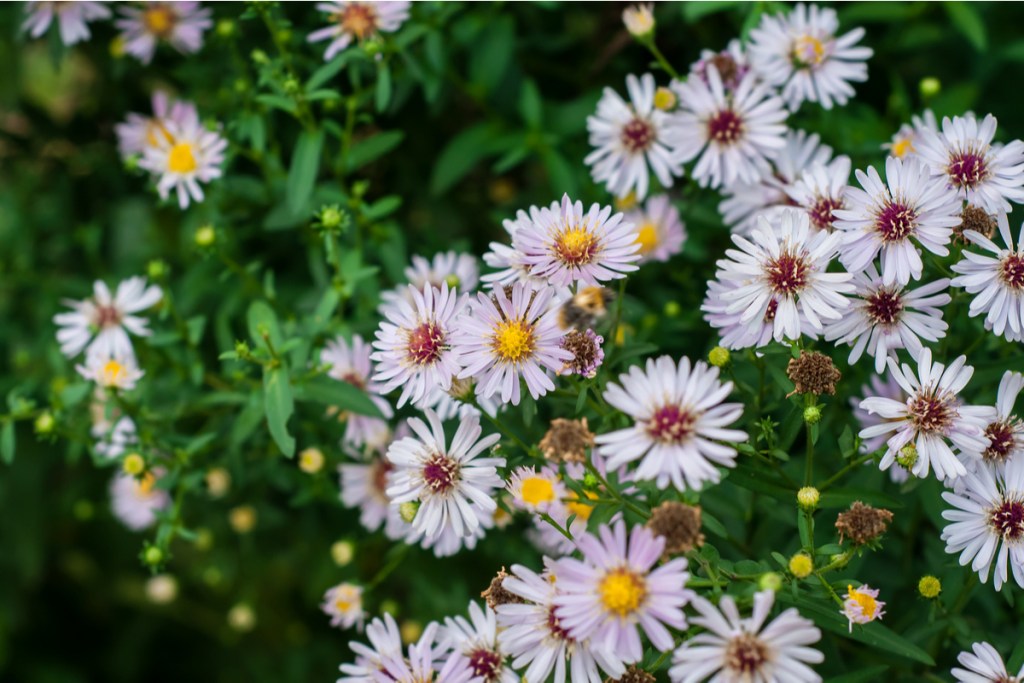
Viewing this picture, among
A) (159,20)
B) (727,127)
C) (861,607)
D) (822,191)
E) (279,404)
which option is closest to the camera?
(861,607)

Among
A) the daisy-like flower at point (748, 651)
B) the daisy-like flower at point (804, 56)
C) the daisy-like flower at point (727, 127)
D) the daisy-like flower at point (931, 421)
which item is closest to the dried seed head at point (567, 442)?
the daisy-like flower at point (748, 651)

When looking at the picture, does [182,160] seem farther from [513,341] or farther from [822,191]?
[822,191]

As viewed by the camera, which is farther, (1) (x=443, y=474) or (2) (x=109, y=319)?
(2) (x=109, y=319)

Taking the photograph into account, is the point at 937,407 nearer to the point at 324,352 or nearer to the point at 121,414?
the point at 324,352

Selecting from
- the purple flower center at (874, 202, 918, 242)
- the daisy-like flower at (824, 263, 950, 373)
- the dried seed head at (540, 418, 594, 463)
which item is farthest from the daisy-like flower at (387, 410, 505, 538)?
the purple flower center at (874, 202, 918, 242)

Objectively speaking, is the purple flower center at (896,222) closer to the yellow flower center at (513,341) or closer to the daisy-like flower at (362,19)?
the yellow flower center at (513,341)

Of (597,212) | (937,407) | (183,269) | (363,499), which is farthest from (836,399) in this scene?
(183,269)

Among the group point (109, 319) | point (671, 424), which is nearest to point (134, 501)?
point (109, 319)
